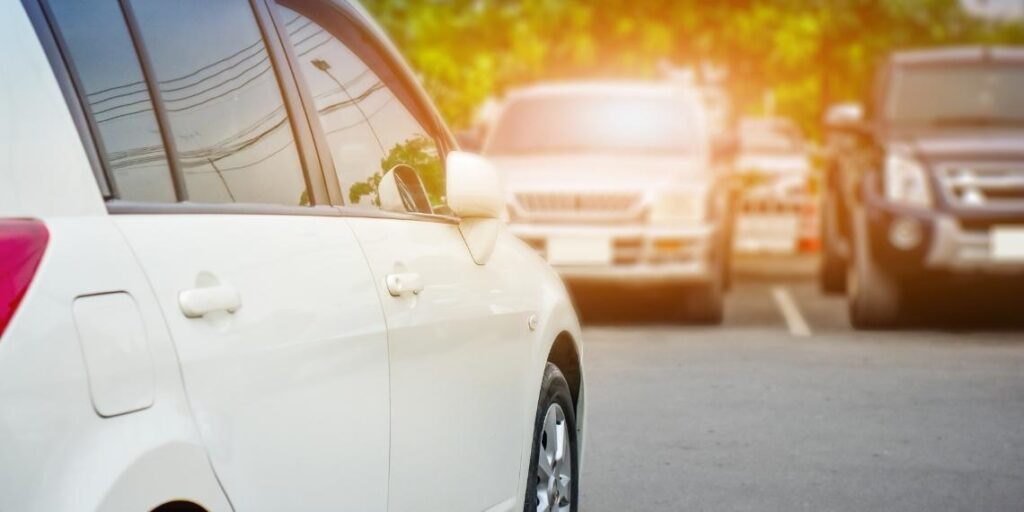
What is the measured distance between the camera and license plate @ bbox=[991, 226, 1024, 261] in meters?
12.0

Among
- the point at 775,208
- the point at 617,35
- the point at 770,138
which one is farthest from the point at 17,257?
the point at 617,35

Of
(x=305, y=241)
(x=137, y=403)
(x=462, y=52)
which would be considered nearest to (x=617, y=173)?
Result: (x=305, y=241)

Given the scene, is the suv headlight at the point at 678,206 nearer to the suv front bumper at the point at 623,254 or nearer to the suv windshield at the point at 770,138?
the suv front bumper at the point at 623,254

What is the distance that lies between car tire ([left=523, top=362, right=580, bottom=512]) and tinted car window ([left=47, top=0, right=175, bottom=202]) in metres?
1.95

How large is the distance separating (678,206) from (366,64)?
867 cm

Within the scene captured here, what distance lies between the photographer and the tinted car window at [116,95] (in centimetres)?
289

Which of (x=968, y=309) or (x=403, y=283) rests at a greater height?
(x=403, y=283)

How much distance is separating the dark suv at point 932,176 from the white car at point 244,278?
304 inches

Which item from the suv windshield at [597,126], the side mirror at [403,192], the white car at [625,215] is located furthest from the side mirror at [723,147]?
the side mirror at [403,192]

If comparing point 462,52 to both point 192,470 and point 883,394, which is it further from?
point 192,470

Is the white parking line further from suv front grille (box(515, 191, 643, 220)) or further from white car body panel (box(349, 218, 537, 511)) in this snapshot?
white car body panel (box(349, 218, 537, 511))

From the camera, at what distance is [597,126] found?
1433 centimetres

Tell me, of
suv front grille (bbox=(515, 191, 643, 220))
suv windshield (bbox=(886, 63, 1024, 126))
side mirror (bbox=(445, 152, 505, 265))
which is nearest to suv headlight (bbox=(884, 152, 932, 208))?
suv windshield (bbox=(886, 63, 1024, 126))

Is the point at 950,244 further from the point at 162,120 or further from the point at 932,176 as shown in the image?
the point at 162,120
